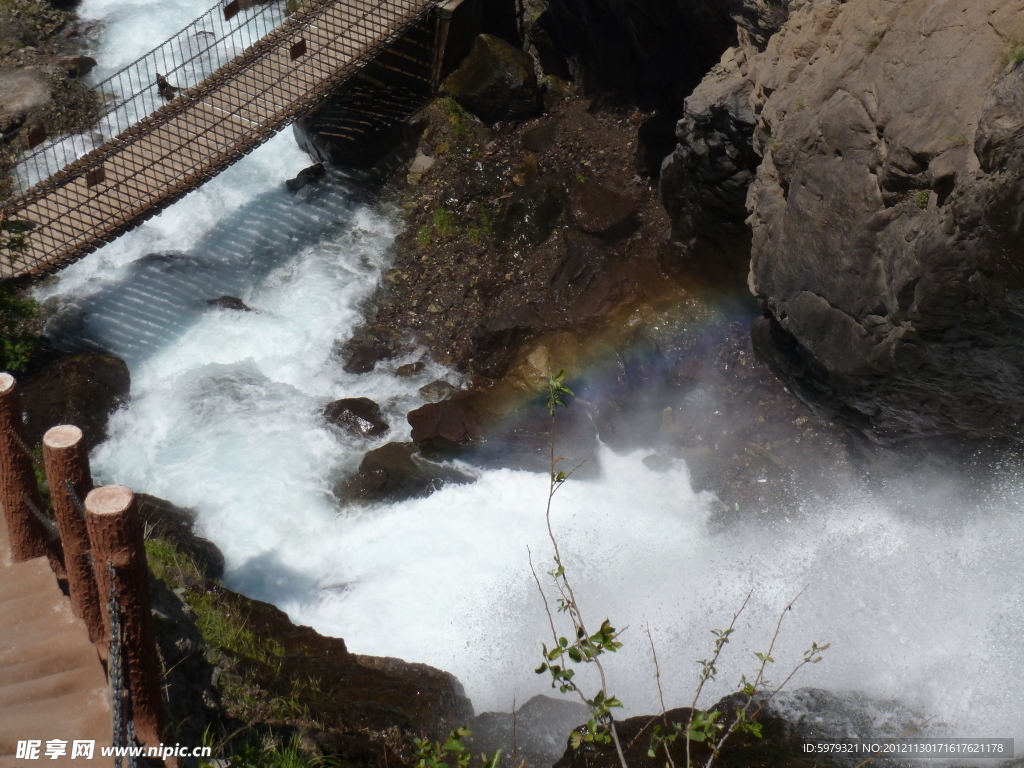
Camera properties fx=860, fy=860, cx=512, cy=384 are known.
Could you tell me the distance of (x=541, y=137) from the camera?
11234 millimetres

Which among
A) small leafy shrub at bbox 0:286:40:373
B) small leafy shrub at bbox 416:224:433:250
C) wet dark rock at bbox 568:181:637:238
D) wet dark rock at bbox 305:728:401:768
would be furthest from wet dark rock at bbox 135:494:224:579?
wet dark rock at bbox 568:181:637:238

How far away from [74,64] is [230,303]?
5.30 m

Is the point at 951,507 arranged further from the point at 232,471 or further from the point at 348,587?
the point at 232,471

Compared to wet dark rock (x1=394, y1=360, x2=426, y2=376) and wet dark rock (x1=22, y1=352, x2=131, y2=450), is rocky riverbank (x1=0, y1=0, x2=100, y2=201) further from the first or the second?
wet dark rock (x1=394, y1=360, x2=426, y2=376)

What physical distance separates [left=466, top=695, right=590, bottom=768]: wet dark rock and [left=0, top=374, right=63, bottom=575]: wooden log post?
2812mm

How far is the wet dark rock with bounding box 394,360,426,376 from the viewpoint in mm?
9477

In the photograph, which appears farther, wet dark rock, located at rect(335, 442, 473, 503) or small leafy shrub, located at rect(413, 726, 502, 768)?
wet dark rock, located at rect(335, 442, 473, 503)

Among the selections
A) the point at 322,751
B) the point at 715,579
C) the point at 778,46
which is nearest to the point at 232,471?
the point at 322,751

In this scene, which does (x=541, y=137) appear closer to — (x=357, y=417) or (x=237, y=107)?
(x=237, y=107)

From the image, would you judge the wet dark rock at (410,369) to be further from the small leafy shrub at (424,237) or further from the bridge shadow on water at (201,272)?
the bridge shadow on water at (201,272)

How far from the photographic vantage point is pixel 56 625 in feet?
12.6

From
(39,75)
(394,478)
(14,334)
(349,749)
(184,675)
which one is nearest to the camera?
(184,675)

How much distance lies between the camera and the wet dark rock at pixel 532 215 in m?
10.2

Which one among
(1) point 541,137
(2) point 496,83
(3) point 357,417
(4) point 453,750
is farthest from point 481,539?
(2) point 496,83
